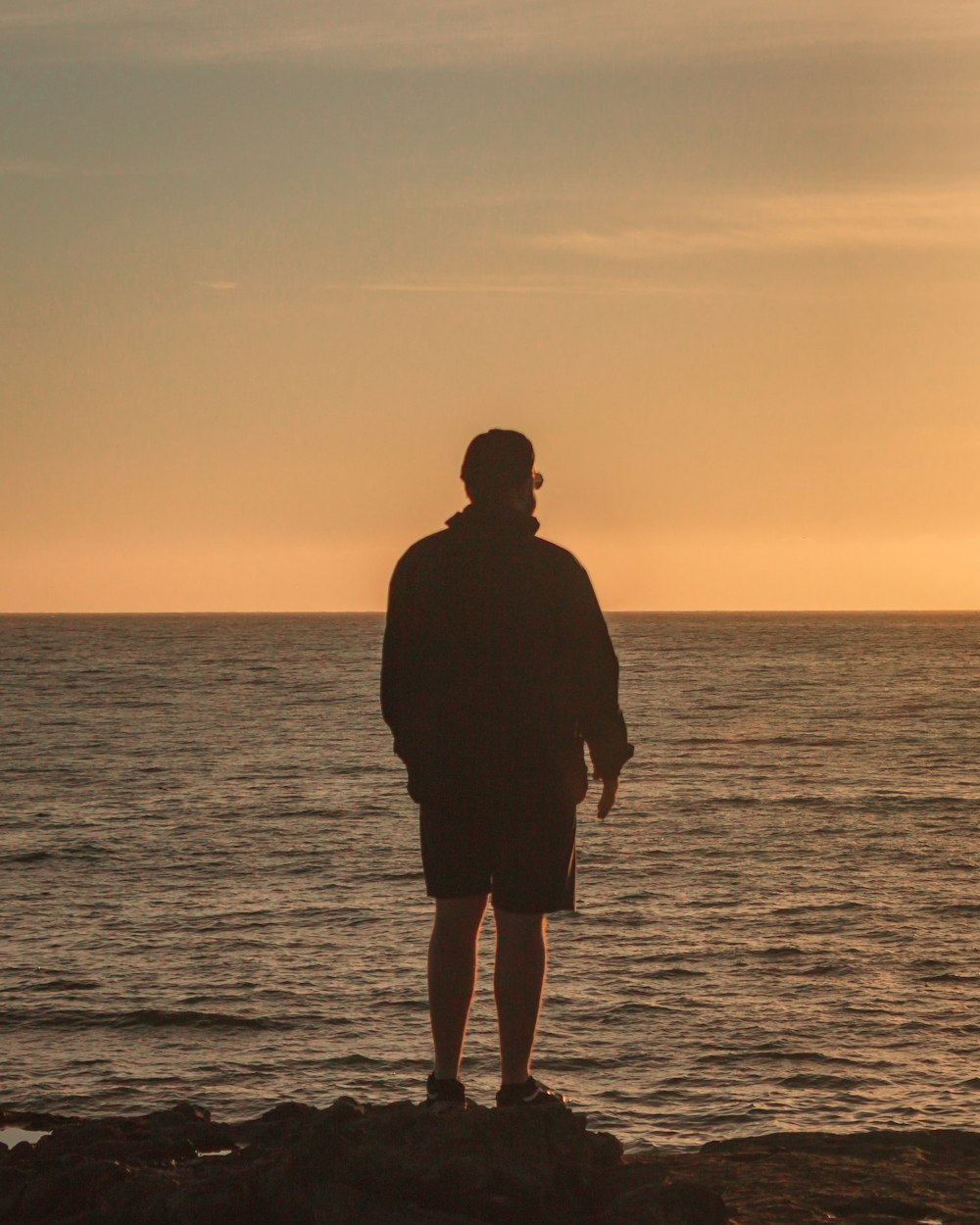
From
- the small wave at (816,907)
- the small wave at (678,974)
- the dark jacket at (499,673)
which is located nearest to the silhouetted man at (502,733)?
the dark jacket at (499,673)

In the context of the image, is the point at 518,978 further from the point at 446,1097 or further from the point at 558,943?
the point at 558,943

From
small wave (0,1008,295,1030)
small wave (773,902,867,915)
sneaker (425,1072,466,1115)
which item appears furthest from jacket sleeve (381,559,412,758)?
small wave (773,902,867,915)

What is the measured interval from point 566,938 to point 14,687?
66849mm

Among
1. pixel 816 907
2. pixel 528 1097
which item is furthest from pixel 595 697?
pixel 816 907

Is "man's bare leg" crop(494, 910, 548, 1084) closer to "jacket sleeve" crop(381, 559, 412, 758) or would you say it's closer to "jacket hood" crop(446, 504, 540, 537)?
"jacket sleeve" crop(381, 559, 412, 758)

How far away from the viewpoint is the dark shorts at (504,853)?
183 inches

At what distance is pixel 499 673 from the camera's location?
4629mm

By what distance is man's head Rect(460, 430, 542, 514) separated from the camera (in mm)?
4859

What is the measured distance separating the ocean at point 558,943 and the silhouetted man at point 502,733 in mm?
5433

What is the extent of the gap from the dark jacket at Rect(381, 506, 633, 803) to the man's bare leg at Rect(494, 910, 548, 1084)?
0.43 meters

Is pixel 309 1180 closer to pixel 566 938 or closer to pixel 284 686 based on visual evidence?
pixel 566 938

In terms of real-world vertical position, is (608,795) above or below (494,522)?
below

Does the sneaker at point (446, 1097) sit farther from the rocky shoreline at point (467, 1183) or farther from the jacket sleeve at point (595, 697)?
the jacket sleeve at point (595, 697)

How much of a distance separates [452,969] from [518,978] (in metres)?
0.22
